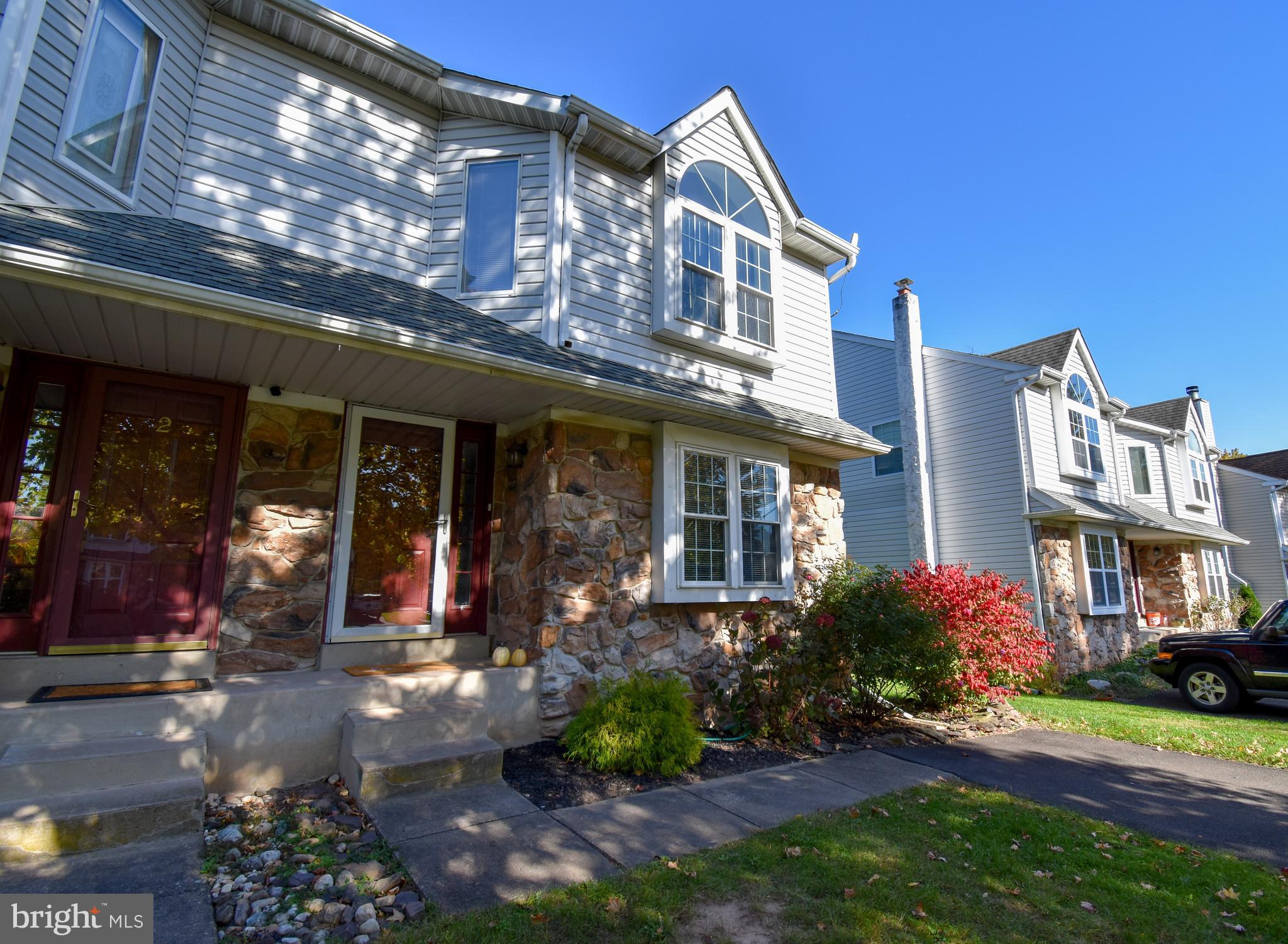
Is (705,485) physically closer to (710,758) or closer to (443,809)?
(710,758)

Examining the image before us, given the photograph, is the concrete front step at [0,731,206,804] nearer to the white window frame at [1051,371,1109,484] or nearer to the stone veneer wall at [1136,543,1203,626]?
the white window frame at [1051,371,1109,484]

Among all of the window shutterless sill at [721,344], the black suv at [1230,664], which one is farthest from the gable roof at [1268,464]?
the window shutterless sill at [721,344]

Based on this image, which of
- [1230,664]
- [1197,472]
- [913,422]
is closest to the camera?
[1230,664]

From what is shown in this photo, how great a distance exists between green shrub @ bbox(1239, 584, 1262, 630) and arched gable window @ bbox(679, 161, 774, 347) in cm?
2009

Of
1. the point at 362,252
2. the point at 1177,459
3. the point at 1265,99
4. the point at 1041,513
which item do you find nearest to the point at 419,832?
the point at 362,252

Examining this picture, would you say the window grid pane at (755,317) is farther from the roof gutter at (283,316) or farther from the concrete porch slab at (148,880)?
the concrete porch slab at (148,880)

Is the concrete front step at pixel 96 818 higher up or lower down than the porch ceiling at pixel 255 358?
lower down

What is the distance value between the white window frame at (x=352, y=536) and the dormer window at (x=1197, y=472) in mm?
21988

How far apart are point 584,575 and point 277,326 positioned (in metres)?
3.00

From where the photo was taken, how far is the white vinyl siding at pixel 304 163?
520cm

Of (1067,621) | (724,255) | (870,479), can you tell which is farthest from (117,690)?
(1067,621)

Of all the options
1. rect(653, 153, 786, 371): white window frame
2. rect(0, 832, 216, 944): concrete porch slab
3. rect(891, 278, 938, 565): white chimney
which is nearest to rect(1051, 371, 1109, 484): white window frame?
rect(891, 278, 938, 565): white chimney

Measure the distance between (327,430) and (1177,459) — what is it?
22786 mm

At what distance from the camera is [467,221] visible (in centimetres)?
622
